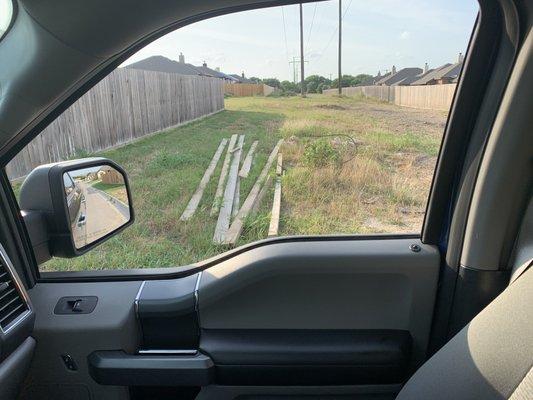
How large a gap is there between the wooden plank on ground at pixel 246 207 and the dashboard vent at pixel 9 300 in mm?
1172

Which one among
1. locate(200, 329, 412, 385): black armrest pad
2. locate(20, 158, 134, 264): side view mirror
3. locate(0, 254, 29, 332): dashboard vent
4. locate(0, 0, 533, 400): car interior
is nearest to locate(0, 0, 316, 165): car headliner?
locate(0, 0, 533, 400): car interior

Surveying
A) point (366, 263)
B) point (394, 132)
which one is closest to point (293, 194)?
point (394, 132)

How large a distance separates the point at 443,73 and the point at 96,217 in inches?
65.1

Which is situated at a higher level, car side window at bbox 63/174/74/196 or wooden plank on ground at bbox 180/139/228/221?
car side window at bbox 63/174/74/196

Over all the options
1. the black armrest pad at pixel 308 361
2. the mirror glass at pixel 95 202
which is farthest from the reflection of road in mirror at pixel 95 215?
the black armrest pad at pixel 308 361

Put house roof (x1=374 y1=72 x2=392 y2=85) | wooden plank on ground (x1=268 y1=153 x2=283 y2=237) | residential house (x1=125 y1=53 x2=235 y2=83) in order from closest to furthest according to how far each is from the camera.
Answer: wooden plank on ground (x1=268 y1=153 x2=283 y2=237), residential house (x1=125 y1=53 x2=235 y2=83), house roof (x1=374 y1=72 x2=392 y2=85)

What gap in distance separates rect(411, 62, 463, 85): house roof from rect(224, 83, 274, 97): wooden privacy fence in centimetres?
108

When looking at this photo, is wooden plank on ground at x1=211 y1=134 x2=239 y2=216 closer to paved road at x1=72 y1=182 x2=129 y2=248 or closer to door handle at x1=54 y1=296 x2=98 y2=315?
paved road at x1=72 y1=182 x2=129 y2=248

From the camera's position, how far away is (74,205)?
1.79 metres

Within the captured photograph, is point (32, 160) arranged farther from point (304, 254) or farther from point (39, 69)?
point (304, 254)

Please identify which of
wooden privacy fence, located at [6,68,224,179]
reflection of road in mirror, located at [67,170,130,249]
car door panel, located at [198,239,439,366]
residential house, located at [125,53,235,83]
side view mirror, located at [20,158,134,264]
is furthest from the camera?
wooden privacy fence, located at [6,68,224,179]

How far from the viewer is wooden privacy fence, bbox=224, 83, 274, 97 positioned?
329 cm

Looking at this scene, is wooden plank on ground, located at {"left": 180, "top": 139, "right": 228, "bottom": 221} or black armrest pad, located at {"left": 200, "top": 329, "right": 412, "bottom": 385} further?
wooden plank on ground, located at {"left": 180, "top": 139, "right": 228, "bottom": 221}

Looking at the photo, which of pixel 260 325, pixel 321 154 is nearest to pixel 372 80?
pixel 321 154
